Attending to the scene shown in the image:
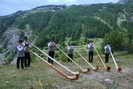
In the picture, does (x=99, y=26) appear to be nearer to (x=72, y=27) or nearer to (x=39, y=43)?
(x=72, y=27)

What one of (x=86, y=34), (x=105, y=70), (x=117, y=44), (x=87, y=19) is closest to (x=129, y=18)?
(x=87, y=19)

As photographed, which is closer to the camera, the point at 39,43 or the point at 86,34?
the point at 39,43

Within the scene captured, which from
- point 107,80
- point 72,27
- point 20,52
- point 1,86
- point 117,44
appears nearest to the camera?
point 1,86

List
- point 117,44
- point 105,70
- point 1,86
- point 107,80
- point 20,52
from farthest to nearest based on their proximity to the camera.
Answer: point 117,44
point 105,70
point 20,52
point 107,80
point 1,86

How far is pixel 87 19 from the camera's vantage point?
198000 mm

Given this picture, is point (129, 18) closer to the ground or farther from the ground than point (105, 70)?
closer to the ground

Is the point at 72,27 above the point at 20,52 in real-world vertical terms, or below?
below

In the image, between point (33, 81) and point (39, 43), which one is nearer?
point (33, 81)

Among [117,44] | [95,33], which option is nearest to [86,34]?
[95,33]

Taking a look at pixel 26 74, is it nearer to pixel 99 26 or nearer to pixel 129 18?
pixel 99 26

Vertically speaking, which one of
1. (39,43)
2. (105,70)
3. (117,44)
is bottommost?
(39,43)

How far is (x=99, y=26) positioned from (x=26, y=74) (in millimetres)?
153834

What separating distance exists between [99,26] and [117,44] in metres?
105

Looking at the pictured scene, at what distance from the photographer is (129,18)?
194 meters
